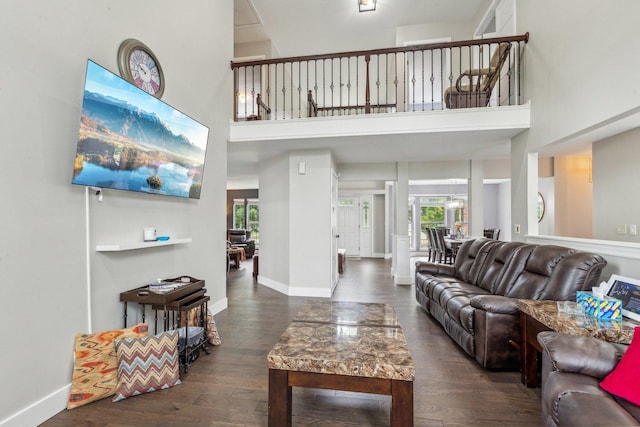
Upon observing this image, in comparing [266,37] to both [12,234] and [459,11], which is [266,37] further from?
[12,234]

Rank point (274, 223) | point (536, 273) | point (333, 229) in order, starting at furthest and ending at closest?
point (274, 223) < point (333, 229) < point (536, 273)

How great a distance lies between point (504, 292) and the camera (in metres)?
2.98

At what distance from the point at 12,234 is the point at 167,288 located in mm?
1097

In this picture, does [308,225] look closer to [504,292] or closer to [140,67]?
[504,292]

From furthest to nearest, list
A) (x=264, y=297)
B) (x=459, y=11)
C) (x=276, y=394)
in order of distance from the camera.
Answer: (x=459, y=11)
(x=264, y=297)
(x=276, y=394)

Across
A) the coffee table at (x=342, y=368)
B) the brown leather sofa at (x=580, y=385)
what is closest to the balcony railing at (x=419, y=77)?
the brown leather sofa at (x=580, y=385)

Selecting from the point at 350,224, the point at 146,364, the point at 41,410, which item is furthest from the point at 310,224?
the point at 350,224

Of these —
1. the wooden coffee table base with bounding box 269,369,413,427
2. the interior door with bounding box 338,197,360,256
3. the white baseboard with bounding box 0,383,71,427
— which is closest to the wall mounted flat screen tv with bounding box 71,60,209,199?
the white baseboard with bounding box 0,383,71,427

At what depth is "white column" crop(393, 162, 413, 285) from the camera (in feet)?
19.4

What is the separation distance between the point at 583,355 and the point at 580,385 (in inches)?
6.3

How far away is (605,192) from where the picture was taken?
10.8ft

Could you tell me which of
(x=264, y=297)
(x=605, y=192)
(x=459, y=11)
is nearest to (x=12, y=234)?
(x=264, y=297)

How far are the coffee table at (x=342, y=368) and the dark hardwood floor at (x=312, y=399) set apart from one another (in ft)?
1.54

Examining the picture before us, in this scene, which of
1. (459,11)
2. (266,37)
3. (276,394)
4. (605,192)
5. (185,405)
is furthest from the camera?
(266,37)
